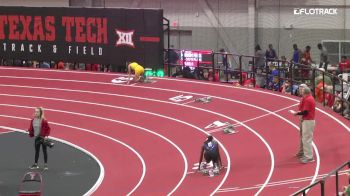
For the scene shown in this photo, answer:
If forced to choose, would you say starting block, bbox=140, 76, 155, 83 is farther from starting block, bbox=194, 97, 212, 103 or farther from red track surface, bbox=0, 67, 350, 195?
starting block, bbox=194, 97, 212, 103

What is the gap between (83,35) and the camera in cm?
2859

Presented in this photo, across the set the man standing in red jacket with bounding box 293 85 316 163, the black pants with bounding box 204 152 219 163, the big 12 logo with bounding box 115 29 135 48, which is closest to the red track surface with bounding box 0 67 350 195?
the man standing in red jacket with bounding box 293 85 316 163

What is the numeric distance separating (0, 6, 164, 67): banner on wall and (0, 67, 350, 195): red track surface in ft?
2.86

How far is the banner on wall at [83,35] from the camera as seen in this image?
27.3 meters

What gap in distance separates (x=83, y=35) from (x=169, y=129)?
341 inches

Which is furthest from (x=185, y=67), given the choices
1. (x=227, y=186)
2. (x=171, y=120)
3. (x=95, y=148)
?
(x=227, y=186)

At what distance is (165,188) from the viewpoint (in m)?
16.5

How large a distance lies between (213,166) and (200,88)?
797 cm

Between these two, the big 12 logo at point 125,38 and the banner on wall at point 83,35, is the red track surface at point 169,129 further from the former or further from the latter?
the big 12 logo at point 125,38

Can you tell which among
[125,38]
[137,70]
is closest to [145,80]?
[137,70]

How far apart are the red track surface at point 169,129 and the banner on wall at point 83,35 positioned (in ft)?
2.86

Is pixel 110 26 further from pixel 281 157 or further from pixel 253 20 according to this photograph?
pixel 281 157

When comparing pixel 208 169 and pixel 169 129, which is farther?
pixel 169 129

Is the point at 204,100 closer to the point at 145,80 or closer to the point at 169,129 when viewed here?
the point at 169,129
